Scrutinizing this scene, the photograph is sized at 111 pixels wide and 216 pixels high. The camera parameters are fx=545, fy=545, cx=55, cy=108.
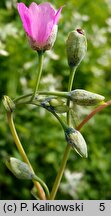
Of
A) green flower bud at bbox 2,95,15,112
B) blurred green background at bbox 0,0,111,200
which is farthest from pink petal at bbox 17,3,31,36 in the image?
blurred green background at bbox 0,0,111,200

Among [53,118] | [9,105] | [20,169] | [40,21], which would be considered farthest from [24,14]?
[53,118]

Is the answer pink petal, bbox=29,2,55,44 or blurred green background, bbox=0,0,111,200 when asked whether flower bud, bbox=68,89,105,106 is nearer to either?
pink petal, bbox=29,2,55,44

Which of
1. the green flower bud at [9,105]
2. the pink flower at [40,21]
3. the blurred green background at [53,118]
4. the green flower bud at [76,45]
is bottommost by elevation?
the blurred green background at [53,118]

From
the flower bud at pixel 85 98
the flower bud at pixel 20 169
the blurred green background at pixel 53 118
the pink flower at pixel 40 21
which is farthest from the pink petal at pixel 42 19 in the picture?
the blurred green background at pixel 53 118

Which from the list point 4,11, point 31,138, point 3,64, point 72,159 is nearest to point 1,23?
point 4,11

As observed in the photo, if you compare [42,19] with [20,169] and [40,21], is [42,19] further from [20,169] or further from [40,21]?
[20,169]

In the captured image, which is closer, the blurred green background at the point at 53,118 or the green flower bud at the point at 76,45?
the green flower bud at the point at 76,45

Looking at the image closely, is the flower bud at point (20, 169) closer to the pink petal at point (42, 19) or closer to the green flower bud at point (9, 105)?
the green flower bud at point (9, 105)
